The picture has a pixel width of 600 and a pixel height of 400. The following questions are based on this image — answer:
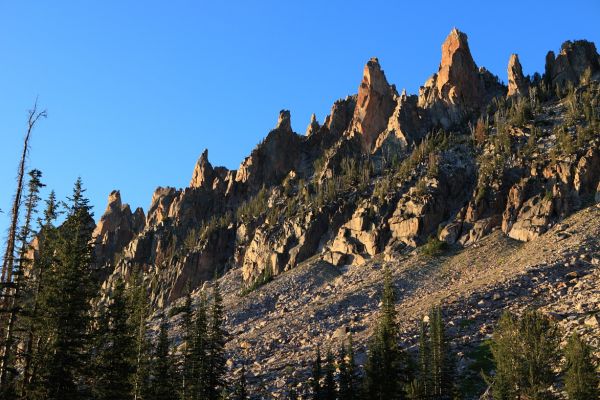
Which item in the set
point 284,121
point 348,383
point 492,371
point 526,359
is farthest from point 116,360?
point 284,121

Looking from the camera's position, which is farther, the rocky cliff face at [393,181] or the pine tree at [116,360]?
the rocky cliff face at [393,181]

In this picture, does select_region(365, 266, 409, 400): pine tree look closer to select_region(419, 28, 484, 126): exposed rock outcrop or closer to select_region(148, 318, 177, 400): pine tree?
select_region(148, 318, 177, 400): pine tree

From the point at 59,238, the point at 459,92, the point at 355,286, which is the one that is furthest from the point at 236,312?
the point at 459,92

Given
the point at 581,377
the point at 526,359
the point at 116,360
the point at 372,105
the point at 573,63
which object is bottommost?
the point at 581,377

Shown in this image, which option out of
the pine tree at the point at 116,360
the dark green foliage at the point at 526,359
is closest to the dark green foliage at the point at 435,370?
the dark green foliage at the point at 526,359

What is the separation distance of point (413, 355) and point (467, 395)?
1247cm

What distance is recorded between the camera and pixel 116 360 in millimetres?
49219

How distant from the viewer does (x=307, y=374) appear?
69.0 m

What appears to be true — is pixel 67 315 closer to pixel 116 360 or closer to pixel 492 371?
pixel 116 360

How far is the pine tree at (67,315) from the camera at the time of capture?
122ft

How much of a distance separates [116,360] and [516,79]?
155059mm

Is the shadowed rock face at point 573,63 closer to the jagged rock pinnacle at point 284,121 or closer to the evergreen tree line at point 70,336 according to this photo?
the jagged rock pinnacle at point 284,121

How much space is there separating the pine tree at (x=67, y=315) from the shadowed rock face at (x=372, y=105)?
134 meters

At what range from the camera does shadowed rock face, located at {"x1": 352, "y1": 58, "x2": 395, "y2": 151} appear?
6929 inches
